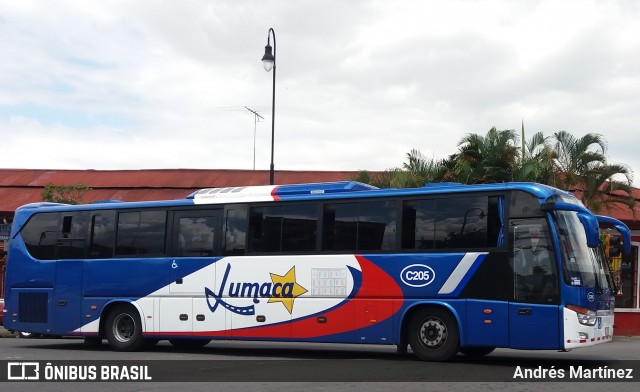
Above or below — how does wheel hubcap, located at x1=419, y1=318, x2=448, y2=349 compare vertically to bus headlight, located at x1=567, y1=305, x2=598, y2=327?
below

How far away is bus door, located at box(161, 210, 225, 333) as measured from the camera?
60.6ft

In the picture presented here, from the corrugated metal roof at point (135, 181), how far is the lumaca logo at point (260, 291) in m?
20.5

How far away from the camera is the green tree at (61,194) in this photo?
3647 centimetres

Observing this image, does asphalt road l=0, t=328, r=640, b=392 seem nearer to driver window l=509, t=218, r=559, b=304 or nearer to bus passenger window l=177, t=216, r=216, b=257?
driver window l=509, t=218, r=559, b=304

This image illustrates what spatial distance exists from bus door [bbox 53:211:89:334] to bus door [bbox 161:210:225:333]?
2419mm

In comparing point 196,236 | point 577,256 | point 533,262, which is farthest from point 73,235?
point 577,256

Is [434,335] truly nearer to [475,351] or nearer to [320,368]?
[475,351]

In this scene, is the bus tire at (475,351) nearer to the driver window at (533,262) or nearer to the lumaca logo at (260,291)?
the driver window at (533,262)

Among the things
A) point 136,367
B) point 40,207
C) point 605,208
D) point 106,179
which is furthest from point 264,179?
point 136,367

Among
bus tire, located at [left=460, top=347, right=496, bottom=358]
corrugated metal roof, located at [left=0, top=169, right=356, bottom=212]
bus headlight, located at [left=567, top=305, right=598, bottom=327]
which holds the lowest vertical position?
bus tire, located at [left=460, top=347, right=496, bottom=358]

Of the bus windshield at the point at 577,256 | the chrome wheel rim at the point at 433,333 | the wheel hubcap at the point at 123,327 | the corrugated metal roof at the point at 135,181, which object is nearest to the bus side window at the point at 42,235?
the wheel hubcap at the point at 123,327

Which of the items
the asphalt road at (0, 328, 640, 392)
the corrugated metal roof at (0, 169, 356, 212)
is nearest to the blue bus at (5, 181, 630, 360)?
the asphalt road at (0, 328, 640, 392)

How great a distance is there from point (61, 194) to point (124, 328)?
18868mm

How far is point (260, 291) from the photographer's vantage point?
17797mm
